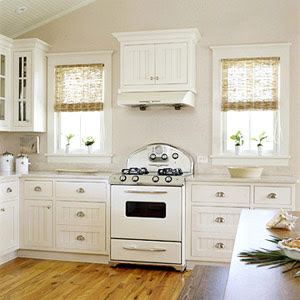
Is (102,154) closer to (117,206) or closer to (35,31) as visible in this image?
(117,206)

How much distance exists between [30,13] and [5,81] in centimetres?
83

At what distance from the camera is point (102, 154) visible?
5344 millimetres

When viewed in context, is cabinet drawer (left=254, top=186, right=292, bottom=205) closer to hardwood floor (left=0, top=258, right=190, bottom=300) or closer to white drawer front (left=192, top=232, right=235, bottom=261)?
white drawer front (left=192, top=232, right=235, bottom=261)

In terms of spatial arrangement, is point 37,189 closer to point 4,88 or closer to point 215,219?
point 4,88

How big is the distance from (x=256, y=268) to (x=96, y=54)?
4.10 metres

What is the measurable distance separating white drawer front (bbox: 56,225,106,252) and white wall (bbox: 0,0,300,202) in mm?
839

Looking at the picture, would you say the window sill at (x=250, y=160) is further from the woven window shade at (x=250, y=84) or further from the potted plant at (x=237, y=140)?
the woven window shade at (x=250, y=84)

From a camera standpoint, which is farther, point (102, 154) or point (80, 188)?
point (102, 154)

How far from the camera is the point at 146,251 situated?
457 cm

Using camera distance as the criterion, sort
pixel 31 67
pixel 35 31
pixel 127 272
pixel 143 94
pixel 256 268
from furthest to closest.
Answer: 1. pixel 35 31
2. pixel 31 67
3. pixel 143 94
4. pixel 127 272
5. pixel 256 268

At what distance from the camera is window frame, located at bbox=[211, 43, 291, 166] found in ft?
16.0

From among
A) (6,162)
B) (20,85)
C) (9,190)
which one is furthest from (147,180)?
(20,85)

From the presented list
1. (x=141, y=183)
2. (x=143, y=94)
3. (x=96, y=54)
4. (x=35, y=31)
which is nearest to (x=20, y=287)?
(x=141, y=183)

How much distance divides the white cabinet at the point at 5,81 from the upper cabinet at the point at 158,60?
4.36ft
